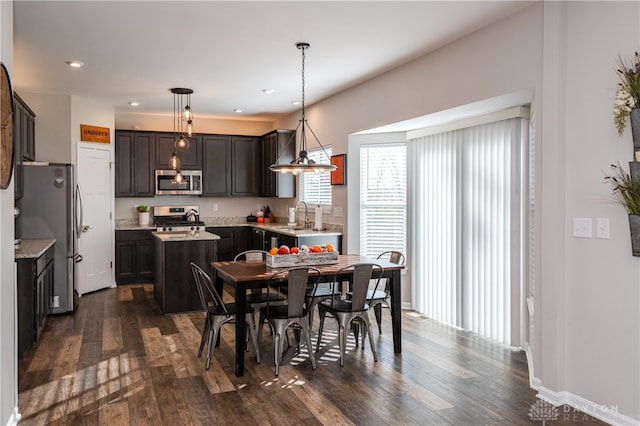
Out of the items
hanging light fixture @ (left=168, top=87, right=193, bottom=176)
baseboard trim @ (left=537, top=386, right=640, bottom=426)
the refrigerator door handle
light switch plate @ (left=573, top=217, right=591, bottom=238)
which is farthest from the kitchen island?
light switch plate @ (left=573, top=217, right=591, bottom=238)

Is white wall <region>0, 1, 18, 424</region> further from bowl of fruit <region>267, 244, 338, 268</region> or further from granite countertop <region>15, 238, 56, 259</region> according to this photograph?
bowl of fruit <region>267, 244, 338, 268</region>

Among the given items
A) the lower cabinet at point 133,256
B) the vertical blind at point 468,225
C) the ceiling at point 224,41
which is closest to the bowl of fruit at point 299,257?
the vertical blind at point 468,225

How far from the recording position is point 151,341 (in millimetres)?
4691

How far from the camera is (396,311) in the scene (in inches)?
171

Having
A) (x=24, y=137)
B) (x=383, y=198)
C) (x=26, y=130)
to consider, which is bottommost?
(x=383, y=198)

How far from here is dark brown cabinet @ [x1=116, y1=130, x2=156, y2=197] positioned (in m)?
7.85

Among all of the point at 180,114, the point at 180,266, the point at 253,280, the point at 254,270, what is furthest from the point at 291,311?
the point at 180,114

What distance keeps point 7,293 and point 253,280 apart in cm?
162

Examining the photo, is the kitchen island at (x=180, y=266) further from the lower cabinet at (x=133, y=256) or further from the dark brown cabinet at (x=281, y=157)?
the dark brown cabinet at (x=281, y=157)

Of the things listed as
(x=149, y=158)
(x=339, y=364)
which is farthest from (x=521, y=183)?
(x=149, y=158)

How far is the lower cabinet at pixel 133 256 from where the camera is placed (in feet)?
25.0

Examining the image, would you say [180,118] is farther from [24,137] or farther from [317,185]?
[24,137]

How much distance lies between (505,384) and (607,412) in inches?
27.5

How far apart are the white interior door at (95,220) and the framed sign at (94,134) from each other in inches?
4.0
